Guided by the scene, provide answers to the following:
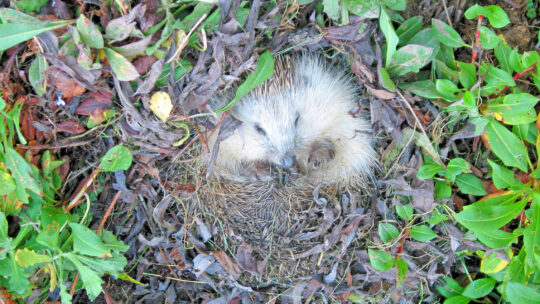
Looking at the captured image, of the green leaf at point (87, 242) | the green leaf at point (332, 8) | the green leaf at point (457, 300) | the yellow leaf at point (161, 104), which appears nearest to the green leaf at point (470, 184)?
the green leaf at point (457, 300)

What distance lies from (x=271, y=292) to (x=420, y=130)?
53.5 inches

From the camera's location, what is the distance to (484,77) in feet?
7.76

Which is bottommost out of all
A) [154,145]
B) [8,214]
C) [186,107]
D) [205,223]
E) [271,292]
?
[271,292]

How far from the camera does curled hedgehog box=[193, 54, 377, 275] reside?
110 inches

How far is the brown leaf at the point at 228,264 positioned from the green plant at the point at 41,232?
557mm

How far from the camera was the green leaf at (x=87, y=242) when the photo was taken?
7.70ft

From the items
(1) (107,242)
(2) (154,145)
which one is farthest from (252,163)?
(1) (107,242)

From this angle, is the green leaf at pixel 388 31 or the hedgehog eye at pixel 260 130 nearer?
the green leaf at pixel 388 31

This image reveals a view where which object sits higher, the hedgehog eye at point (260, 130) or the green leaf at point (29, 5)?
the green leaf at point (29, 5)

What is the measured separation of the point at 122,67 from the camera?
7.17ft

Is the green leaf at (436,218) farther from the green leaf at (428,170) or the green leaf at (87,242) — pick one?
the green leaf at (87,242)

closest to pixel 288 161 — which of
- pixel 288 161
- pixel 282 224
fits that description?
pixel 288 161

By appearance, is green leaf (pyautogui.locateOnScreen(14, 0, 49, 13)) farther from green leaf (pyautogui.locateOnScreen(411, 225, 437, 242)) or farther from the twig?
green leaf (pyautogui.locateOnScreen(411, 225, 437, 242))

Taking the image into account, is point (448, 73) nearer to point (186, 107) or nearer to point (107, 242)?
point (186, 107)
